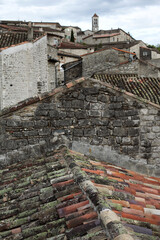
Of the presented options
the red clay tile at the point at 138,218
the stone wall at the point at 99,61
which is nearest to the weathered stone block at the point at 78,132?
the red clay tile at the point at 138,218

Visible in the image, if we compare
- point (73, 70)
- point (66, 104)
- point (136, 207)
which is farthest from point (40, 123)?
point (73, 70)

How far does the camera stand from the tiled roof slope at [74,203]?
2.32 m

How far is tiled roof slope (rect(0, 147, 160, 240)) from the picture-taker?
2.32 m

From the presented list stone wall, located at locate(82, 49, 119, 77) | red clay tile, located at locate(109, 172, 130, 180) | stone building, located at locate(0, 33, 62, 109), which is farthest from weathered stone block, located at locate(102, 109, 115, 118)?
stone wall, located at locate(82, 49, 119, 77)

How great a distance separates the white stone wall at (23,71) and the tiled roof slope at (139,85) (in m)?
5.02

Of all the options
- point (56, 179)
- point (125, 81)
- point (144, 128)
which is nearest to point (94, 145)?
point (144, 128)

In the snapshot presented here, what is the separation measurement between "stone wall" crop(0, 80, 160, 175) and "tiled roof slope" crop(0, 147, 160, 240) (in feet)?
2.25

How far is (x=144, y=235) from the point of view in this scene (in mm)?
2279

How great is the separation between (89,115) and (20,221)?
2.56m

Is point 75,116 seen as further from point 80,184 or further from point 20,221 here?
point 20,221

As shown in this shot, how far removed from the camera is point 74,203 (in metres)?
2.77

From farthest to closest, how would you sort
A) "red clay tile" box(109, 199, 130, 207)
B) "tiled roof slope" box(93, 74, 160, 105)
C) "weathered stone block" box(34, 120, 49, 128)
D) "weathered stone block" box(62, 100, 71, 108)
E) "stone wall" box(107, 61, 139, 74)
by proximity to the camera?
"stone wall" box(107, 61, 139, 74) → "tiled roof slope" box(93, 74, 160, 105) → "weathered stone block" box(62, 100, 71, 108) → "weathered stone block" box(34, 120, 49, 128) → "red clay tile" box(109, 199, 130, 207)

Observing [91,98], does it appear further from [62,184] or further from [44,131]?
[62,184]

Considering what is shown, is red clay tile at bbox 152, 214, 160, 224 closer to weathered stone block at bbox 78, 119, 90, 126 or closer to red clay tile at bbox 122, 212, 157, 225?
red clay tile at bbox 122, 212, 157, 225
